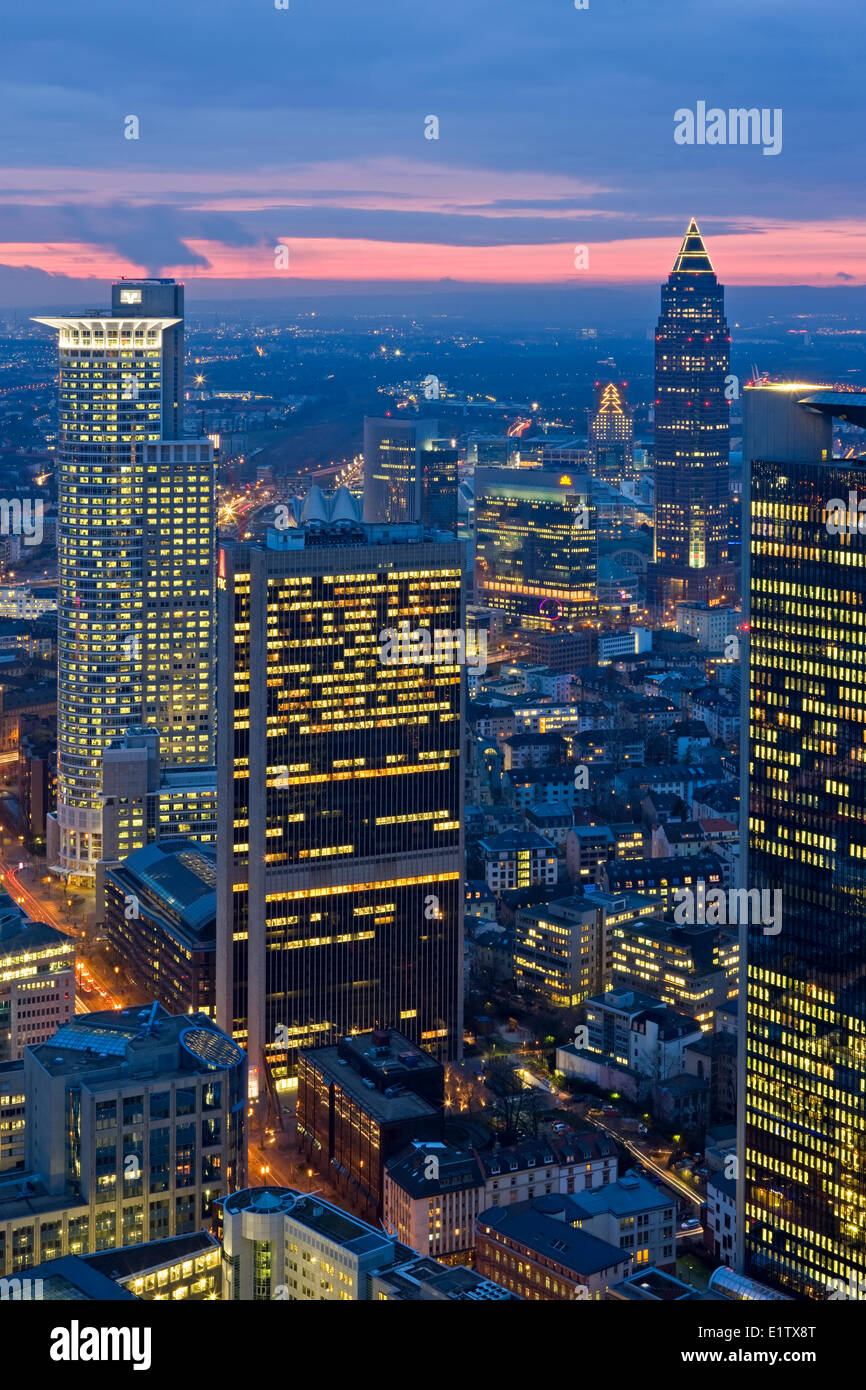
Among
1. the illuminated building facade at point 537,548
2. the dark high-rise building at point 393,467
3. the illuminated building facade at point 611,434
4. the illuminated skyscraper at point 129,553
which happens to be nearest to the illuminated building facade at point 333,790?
the illuminated skyscraper at point 129,553

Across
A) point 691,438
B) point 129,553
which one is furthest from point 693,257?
point 129,553

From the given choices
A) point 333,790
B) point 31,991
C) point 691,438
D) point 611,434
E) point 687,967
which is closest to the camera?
point 31,991

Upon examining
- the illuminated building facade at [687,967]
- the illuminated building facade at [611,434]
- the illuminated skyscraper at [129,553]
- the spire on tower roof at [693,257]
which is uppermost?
the spire on tower roof at [693,257]

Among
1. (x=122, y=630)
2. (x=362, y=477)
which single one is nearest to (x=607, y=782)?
(x=122, y=630)

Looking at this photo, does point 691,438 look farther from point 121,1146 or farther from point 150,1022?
point 121,1146

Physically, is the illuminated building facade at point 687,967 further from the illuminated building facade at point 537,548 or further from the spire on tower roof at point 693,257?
the spire on tower roof at point 693,257

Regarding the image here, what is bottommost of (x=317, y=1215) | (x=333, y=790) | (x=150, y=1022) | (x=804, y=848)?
(x=317, y=1215)
